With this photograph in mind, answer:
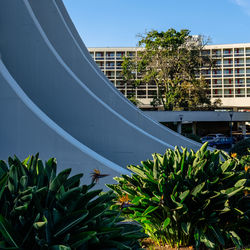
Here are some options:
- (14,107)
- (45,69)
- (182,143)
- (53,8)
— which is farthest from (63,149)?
(182,143)

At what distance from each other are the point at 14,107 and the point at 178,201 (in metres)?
4.37

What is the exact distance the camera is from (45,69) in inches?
349

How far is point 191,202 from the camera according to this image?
390cm

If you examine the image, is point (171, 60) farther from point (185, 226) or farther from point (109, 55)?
point (109, 55)

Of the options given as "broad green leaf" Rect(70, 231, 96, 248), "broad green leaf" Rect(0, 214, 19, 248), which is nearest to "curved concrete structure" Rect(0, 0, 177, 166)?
"broad green leaf" Rect(70, 231, 96, 248)

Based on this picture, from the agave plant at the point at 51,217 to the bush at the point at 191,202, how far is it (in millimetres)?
1322

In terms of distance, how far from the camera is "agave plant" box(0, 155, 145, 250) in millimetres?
2076

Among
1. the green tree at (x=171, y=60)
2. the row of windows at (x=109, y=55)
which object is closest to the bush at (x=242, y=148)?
the green tree at (x=171, y=60)

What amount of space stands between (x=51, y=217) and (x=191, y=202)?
222cm

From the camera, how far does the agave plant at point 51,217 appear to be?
2.08 m

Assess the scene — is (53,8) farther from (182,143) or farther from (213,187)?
(213,187)

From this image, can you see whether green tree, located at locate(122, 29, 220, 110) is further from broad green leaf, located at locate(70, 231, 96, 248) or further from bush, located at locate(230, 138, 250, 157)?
broad green leaf, located at locate(70, 231, 96, 248)

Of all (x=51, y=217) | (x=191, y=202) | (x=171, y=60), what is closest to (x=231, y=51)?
(x=171, y=60)

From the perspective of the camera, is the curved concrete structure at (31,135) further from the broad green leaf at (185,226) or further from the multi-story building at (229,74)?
the multi-story building at (229,74)
